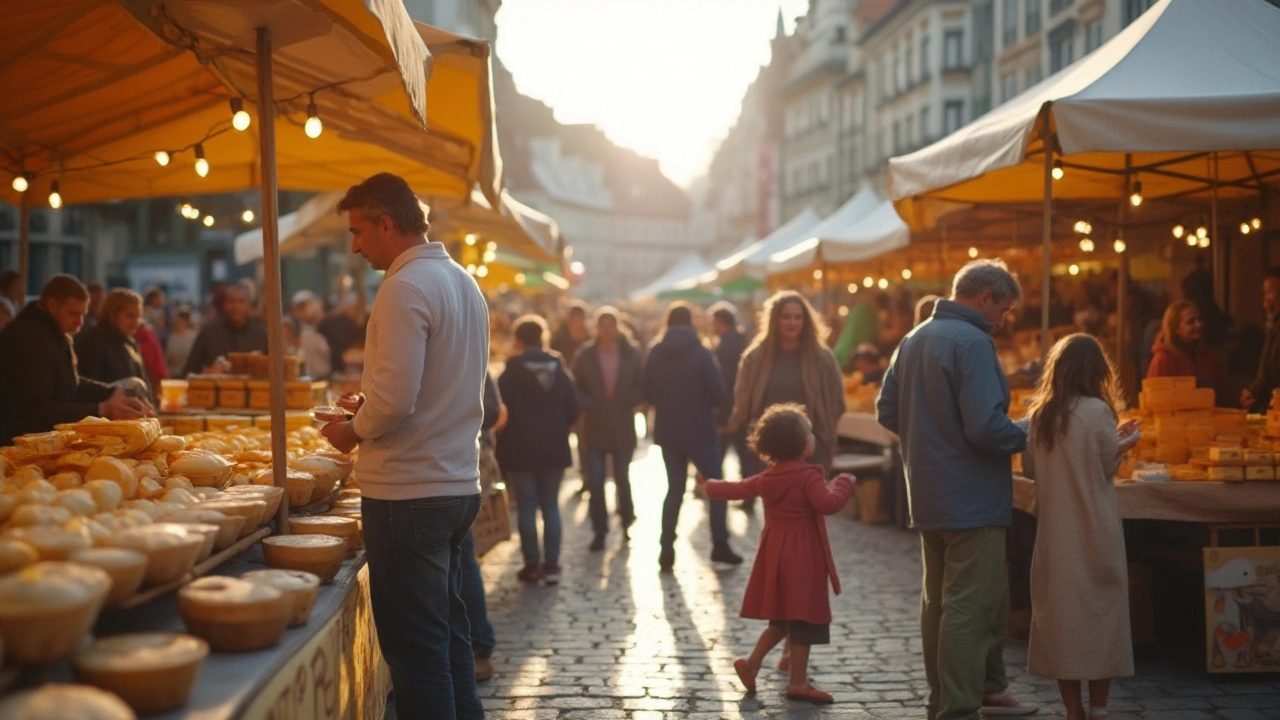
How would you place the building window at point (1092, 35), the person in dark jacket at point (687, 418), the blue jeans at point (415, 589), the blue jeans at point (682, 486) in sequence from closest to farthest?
the blue jeans at point (415, 589) → the blue jeans at point (682, 486) → the person in dark jacket at point (687, 418) → the building window at point (1092, 35)

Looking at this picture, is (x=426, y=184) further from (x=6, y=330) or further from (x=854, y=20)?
(x=854, y=20)

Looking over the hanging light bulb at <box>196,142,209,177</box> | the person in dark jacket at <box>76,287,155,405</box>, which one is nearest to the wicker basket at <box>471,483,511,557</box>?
the person in dark jacket at <box>76,287,155,405</box>

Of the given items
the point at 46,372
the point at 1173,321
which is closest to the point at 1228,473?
the point at 1173,321

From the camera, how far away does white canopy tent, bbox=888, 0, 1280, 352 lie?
7000mm

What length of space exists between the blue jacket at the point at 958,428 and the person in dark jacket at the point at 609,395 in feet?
18.8

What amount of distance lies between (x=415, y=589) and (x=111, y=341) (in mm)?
5734

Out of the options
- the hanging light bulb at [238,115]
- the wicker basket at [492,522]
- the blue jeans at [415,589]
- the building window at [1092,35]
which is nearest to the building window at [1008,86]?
the building window at [1092,35]

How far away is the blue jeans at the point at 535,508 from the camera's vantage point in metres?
9.54

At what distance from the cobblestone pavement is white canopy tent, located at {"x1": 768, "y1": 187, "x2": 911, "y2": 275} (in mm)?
5572

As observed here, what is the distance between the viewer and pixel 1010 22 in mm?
41469

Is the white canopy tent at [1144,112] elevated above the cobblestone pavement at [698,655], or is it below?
above

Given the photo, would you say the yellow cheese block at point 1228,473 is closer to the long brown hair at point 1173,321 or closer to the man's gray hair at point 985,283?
the man's gray hair at point 985,283

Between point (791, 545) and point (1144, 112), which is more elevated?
point (1144, 112)

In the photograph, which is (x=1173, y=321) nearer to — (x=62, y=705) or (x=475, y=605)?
(x=475, y=605)
